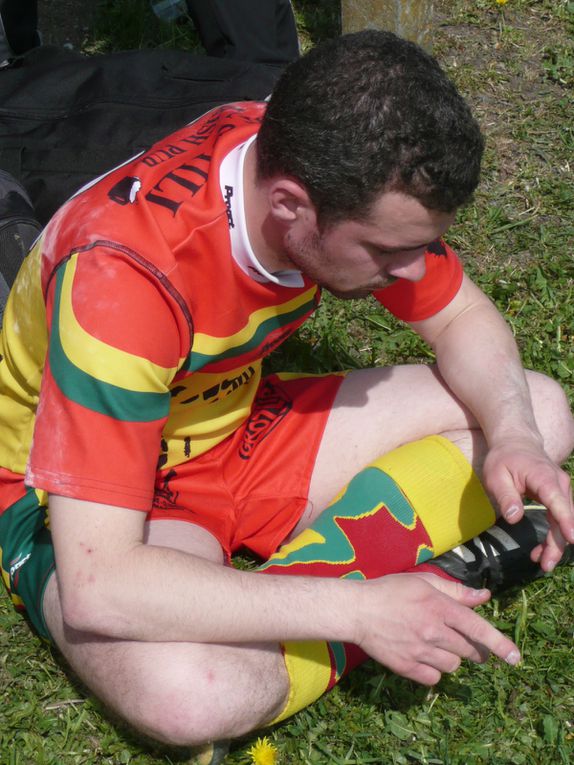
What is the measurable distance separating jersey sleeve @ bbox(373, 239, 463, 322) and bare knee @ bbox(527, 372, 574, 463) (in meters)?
0.31

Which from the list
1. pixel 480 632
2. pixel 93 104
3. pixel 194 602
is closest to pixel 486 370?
pixel 480 632

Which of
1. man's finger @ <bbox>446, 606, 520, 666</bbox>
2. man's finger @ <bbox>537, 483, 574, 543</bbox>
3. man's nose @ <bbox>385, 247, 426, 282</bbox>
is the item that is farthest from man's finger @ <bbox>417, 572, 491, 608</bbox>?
man's nose @ <bbox>385, 247, 426, 282</bbox>

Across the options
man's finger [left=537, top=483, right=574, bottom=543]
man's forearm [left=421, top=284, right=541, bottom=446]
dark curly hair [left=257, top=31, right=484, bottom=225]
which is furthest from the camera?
man's forearm [left=421, top=284, right=541, bottom=446]

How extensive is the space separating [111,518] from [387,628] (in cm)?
57

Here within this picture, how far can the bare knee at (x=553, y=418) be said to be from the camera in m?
2.44

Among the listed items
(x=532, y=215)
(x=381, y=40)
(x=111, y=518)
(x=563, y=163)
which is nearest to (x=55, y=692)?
(x=111, y=518)

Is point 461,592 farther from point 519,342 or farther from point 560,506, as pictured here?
point 519,342

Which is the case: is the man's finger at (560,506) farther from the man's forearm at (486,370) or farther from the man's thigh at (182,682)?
the man's thigh at (182,682)

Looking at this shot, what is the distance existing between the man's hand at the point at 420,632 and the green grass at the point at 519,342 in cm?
36

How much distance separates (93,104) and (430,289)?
1344mm

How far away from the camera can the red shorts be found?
7.80ft

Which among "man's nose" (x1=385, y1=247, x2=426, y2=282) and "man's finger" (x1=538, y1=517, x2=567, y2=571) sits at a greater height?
"man's nose" (x1=385, y1=247, x2=426, y2=282)

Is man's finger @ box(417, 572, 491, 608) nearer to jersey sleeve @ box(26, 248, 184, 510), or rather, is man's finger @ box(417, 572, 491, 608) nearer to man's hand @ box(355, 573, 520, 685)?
man's hand @ box(355, 573, 520, 685)

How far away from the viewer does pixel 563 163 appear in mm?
3723
